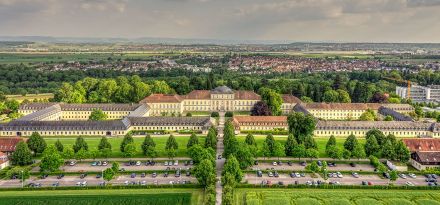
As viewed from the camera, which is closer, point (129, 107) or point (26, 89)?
point (129, 107)

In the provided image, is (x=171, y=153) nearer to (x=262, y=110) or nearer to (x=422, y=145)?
(x=262, y=110)

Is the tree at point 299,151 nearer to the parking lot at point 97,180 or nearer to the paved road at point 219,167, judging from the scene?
the paved road at point 219,167

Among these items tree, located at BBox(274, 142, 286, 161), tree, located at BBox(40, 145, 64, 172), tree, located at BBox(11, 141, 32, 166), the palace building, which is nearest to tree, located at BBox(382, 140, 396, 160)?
tree, located at BBox(274, 142, 286, 161)

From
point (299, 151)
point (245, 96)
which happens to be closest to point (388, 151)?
point (299, 151)

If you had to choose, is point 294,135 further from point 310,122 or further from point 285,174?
point 285,174

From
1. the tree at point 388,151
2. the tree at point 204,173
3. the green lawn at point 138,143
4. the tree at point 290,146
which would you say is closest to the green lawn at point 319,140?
the tree at point 290,146

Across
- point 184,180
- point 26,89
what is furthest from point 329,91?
point 26,89

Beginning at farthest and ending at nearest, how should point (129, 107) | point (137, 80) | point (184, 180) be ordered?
point (137, 80) < point (129, 107) < point (184, 180)
